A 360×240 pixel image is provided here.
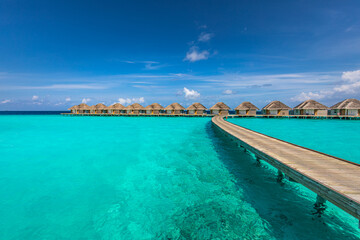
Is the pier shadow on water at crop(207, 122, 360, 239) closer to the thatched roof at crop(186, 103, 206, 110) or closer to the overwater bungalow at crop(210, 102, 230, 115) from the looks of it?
the overwater bungalow at crop(210, 102, 230, 115)

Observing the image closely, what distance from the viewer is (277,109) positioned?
35.2 metres

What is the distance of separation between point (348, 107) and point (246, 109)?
1745cm

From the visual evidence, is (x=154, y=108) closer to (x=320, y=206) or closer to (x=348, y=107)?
(x=348, y=107)

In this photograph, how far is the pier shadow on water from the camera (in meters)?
3.02

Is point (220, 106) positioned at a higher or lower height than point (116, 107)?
lower

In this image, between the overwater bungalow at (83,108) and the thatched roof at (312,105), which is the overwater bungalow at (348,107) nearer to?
the thatched roof at (312,105)

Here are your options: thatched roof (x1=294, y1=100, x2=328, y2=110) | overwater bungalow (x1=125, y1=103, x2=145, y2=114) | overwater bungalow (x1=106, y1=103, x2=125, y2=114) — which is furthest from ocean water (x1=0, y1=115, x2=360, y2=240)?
overwater bungalow (x1=106, y1=103, x2=125, y2=114)

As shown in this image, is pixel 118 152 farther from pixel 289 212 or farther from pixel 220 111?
pixel 220 111

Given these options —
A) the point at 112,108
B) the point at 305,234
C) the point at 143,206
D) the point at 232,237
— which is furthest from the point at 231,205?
the point at 112,108

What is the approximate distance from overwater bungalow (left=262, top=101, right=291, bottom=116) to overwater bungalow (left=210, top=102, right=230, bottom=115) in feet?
27.5

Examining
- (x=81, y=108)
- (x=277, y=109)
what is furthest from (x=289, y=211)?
(x=81, y=108)

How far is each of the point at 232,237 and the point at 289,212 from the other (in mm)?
1629

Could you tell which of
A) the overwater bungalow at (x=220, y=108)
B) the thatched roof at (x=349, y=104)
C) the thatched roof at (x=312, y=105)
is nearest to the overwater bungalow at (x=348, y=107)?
the thatched roof at (x=349, y=104)

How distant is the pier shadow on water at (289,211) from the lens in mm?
3016
